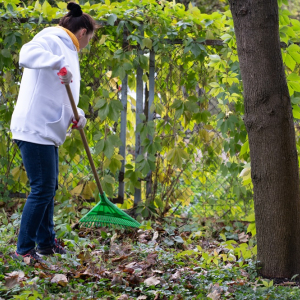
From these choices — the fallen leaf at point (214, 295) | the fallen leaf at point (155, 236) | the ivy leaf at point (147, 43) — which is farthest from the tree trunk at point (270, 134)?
the ivy leaf at point (147, 43)

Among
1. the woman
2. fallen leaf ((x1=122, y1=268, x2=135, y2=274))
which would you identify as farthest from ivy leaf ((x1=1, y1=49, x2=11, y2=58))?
fallen leaf ((x1=122, y1=268, x2=135, y2=274))

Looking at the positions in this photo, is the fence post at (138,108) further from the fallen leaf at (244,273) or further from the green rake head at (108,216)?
the fallen leaf at (244,273)

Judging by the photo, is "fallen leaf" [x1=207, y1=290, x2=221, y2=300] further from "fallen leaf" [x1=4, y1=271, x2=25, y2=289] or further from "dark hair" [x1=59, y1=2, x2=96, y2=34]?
"dark hair" [x1=59, y1=2, x2=96, y2=34]

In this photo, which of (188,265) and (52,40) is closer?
(52,40)

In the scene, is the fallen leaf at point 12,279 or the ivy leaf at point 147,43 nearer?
the fallen leaf at point 12,279

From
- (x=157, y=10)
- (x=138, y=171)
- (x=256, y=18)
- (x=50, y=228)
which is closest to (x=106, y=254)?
(x=50, y=228)

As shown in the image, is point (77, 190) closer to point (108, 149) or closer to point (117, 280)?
point (108, 149)

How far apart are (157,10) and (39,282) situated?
2.34m

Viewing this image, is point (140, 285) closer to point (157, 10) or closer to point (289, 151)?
point (289, 151)

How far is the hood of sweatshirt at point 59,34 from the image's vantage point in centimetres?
258

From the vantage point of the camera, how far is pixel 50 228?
9.45ft

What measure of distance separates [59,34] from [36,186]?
36.7 inches

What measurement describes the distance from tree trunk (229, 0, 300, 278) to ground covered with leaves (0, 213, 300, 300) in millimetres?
196

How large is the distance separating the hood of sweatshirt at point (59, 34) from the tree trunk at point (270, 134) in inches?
39.5
